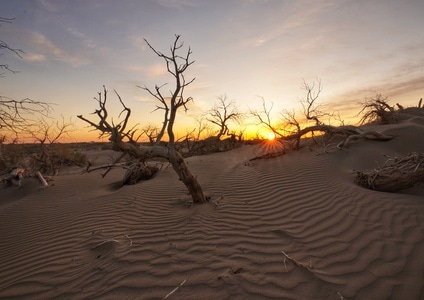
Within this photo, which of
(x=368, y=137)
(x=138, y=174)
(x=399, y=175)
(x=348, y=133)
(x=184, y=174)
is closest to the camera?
(x=184, y=174)

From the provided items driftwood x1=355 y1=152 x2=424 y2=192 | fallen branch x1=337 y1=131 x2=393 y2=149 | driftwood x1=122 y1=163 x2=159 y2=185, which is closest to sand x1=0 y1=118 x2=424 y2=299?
driftwood x1=355 y1=152 x2=424 y2=192

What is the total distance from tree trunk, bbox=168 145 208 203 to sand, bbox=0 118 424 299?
23 cm

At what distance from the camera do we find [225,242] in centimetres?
343

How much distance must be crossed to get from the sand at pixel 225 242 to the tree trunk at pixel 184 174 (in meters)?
0.23

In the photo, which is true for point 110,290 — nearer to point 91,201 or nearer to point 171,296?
point 171,296

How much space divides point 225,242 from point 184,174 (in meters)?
1.70

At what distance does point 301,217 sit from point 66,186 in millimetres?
6426

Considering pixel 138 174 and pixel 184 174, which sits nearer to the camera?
pixel 184 174

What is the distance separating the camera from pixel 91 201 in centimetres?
580

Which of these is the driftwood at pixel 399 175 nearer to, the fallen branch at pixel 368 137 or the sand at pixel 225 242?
the sand at pixel 225 242

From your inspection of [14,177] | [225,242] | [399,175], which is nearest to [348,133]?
[399,175]

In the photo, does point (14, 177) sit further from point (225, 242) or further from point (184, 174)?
point (225, 242)

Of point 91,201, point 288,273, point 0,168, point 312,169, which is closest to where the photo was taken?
point 288,273

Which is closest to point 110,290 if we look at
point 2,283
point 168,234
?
point 168,234
